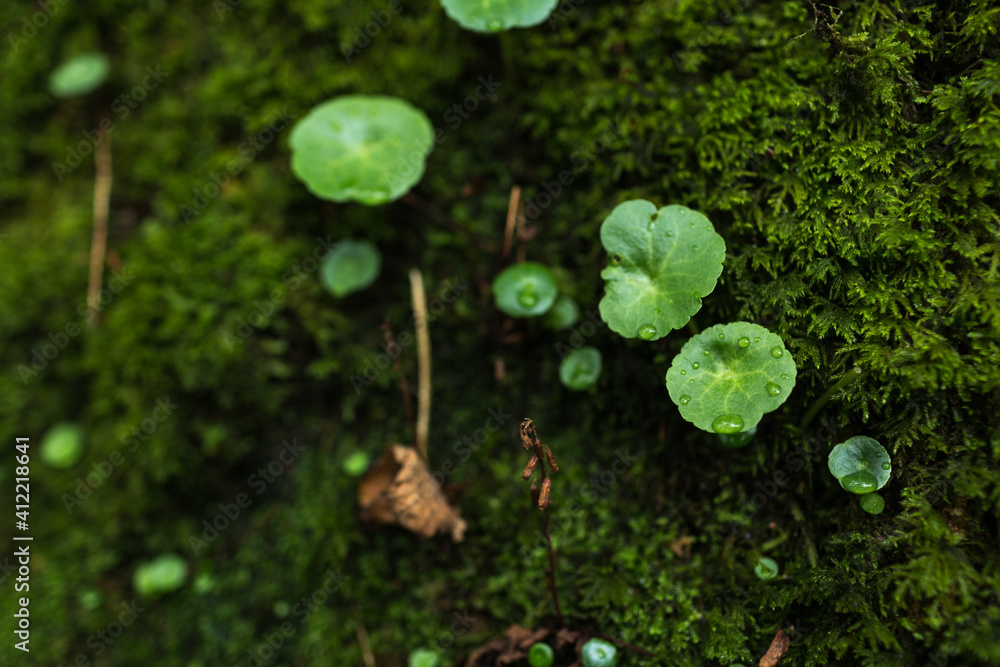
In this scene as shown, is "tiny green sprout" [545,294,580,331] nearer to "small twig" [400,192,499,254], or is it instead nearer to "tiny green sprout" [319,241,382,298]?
"small twig" [400,192,499,254]

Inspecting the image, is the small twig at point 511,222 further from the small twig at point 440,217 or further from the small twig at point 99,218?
the small twig at point 99,218

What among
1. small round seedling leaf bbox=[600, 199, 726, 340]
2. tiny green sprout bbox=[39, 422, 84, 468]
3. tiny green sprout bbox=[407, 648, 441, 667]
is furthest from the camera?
tiny green sprout bbox=[39, 422, 84, 468]

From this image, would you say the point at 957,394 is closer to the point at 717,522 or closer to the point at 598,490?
the point at 717,522

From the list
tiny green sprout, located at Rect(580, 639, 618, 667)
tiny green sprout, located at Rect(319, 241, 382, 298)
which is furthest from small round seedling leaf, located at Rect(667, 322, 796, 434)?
tiny green sprout, located at Rect(319, 241, 382, 298)

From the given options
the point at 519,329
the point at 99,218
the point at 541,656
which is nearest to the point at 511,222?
the point at 519,329

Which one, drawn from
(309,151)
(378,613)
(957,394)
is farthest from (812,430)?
(309,151)
